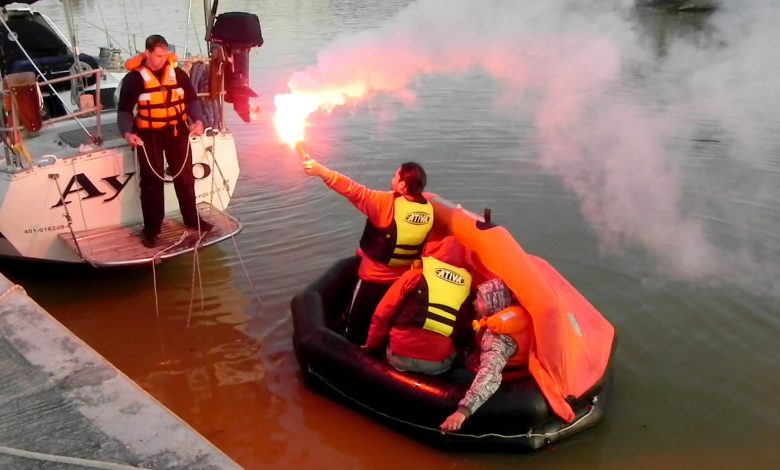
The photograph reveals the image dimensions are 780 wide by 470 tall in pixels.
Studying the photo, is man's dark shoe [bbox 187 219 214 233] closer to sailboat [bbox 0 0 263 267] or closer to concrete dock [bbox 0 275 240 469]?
sailboat [bbox 0 0 263 267]

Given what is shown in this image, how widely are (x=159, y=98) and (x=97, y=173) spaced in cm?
89

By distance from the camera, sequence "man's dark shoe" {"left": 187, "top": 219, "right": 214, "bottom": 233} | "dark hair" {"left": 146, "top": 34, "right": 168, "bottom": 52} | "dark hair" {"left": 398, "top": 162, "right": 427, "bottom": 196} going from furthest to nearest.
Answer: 1. "man's dark shoe" {"left": 187, "top": 219, "right": 214, "bottom": 233}
2. "dark hair" {"left": 146, "top": 34, "right": 168, "bottom": 52}
3. "dark hair" {"left": 398, "top": 162, "right": 427, "bottom": 196}

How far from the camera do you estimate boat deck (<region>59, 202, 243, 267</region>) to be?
5.78 m

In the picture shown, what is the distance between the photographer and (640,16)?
25578mm

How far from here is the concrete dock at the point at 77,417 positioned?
2.49 metres

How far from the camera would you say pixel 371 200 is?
472 cm

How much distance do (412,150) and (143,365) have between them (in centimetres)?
602

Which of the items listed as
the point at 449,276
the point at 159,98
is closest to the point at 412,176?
the point at 449,276

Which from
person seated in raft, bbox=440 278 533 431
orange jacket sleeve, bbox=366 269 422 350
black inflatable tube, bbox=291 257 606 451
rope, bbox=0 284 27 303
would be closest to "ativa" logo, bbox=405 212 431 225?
orange jacket sleeve, bbox=366 269 422 350

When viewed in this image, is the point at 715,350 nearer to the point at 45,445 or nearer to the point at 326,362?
the point at 326,362

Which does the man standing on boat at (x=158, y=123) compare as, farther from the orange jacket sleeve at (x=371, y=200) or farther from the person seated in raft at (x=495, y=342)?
the person seated in raft at (x=495, y=342)

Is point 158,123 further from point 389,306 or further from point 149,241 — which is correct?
point 389,306

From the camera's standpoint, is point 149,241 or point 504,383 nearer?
point 504,383

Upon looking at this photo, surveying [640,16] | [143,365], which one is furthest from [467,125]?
[640,16]
